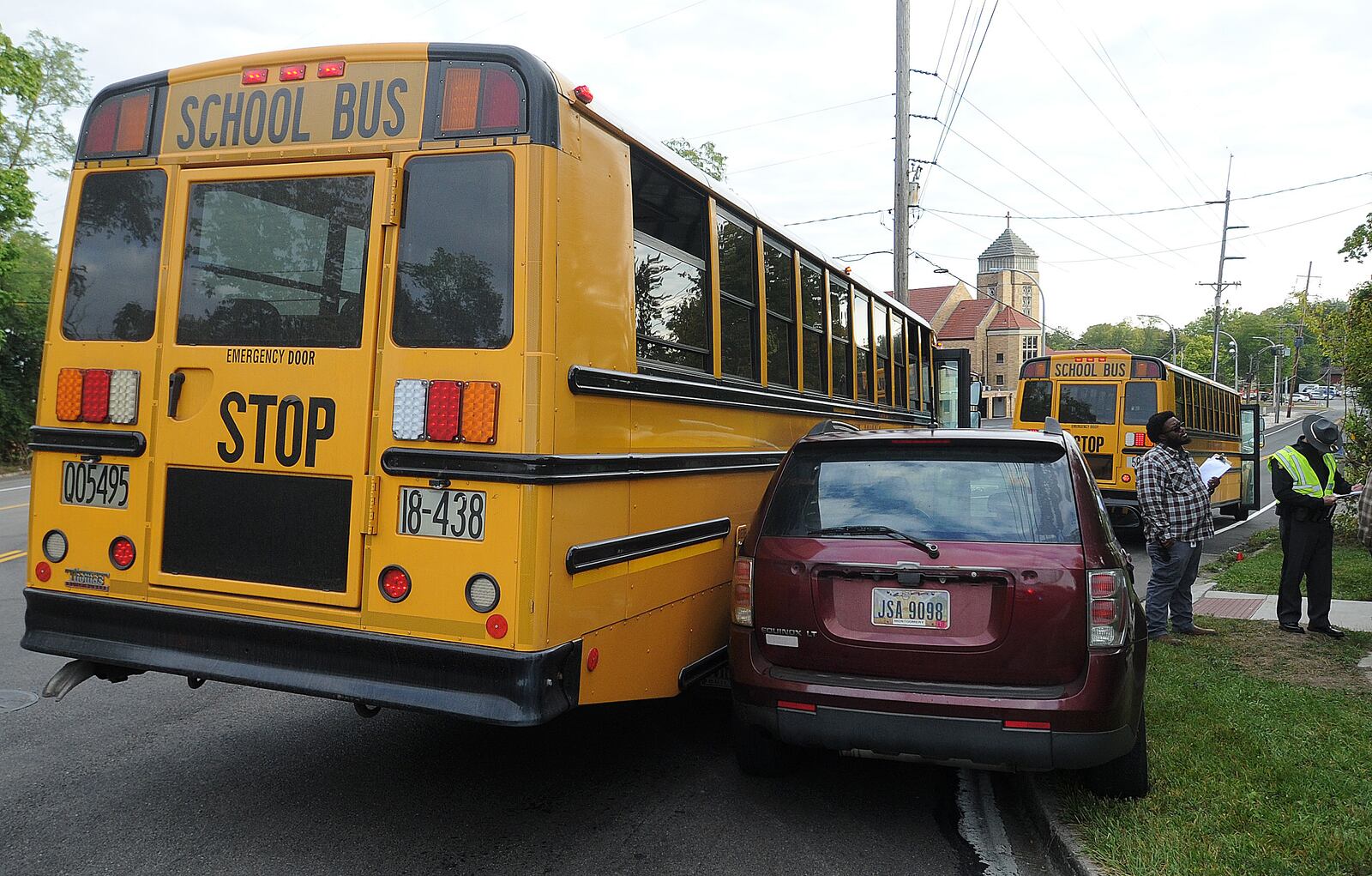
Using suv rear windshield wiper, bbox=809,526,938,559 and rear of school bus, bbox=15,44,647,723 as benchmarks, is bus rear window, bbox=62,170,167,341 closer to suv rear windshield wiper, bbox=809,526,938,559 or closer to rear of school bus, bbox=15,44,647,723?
rear of school bus, bbox=15,44,647,723

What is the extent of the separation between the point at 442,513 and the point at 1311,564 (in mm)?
7582

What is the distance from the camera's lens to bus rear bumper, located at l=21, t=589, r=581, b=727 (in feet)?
11.9

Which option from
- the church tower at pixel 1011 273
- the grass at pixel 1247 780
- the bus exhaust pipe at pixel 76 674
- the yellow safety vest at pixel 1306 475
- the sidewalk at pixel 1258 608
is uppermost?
the church tower at pixel 1011 273

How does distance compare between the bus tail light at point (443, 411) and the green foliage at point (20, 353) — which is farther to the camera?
the green foliage at point (20, 353)

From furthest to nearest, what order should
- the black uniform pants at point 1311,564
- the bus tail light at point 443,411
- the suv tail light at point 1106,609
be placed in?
1. the black uniform pants at point 1311,564
2. the suv tail light at point 1106,609
3. the bus tail light at point 443,411

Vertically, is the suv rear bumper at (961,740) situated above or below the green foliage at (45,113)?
below

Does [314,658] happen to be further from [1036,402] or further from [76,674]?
[1036,402]

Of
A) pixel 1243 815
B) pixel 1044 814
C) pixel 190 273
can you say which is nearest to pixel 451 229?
pixel 190 273

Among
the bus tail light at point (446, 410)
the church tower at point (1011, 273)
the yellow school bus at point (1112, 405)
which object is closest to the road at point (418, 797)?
the bus tail light at point (446, 410)

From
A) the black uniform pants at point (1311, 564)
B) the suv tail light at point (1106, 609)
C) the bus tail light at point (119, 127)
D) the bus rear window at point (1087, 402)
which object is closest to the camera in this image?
the suv tail light at point (1106, 609)

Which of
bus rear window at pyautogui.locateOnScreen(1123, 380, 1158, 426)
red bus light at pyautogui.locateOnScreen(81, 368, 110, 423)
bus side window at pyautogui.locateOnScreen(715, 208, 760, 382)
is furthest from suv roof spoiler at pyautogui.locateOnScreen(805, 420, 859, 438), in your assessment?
bus rear window at pyautogui.locateOnScreen(1123, 380, 1158, 426)

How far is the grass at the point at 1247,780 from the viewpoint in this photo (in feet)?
12.6

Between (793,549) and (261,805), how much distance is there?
2556 mm

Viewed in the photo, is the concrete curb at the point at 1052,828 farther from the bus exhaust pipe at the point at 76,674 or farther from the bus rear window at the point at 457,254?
the bus exhaust pipe at the point at 76,674
